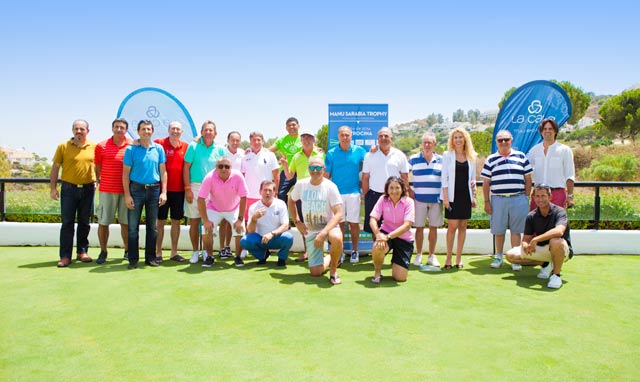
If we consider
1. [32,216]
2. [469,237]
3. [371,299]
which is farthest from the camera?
[32,216]

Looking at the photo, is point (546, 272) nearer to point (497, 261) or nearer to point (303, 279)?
point (497, 261)

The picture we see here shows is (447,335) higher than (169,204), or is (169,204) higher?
(169,204)

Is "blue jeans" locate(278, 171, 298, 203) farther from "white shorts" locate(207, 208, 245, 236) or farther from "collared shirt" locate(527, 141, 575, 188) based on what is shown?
"collared shirt" locate(527, 141, 575, 188)

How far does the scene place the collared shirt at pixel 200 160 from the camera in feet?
21.8

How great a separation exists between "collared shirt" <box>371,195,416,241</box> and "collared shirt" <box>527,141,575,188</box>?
194cm

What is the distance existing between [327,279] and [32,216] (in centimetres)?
572

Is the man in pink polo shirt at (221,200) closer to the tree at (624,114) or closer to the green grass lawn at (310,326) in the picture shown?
the green grass lawn at (310,326)

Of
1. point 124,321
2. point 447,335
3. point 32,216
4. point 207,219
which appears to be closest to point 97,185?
point 207,219

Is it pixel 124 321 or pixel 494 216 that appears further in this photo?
pixel 494 216

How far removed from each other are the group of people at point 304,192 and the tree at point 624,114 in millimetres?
51233

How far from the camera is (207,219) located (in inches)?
250

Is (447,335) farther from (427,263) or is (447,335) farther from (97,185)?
(97,185)

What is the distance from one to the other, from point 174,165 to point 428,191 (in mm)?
3423

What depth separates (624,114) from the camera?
49312 mm
